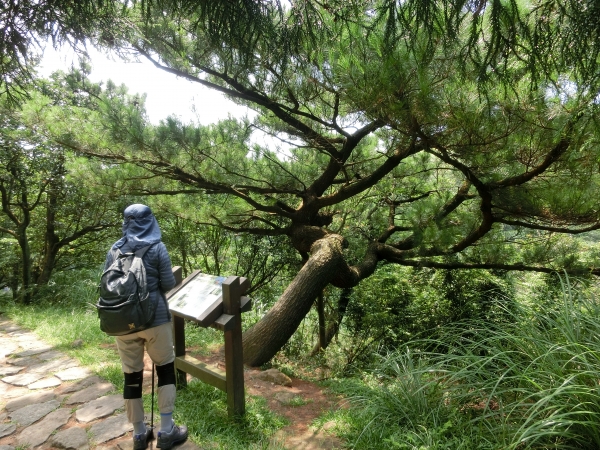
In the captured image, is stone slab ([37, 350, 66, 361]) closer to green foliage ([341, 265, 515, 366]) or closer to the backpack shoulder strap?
the backpack shoulder strap

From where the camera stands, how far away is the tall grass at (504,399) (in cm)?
164

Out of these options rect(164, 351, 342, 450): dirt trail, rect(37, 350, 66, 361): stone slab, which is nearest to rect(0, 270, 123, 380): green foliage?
rect(37, 350, 66, 361): stone slab

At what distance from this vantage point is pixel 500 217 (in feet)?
12.4

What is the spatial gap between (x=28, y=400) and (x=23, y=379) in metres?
0.52

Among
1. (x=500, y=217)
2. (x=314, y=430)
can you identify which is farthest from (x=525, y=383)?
(x=500, y=217)

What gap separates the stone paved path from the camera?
7.50 ft

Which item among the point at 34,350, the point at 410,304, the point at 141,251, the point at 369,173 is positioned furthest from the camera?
the point at 410,304

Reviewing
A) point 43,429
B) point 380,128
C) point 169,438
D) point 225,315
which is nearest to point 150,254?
point 225,315

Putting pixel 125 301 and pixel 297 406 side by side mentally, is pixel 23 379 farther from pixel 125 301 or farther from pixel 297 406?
pixel 297 406

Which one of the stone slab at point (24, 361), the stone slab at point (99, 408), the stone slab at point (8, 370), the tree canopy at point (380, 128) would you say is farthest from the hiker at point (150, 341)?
the stone slab at point (24, 361)

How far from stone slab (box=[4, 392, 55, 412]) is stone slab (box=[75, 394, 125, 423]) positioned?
1.43 ft

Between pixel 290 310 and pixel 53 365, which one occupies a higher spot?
pixel 290 310

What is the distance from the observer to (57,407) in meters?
2.73

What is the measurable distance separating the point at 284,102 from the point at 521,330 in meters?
3.10
